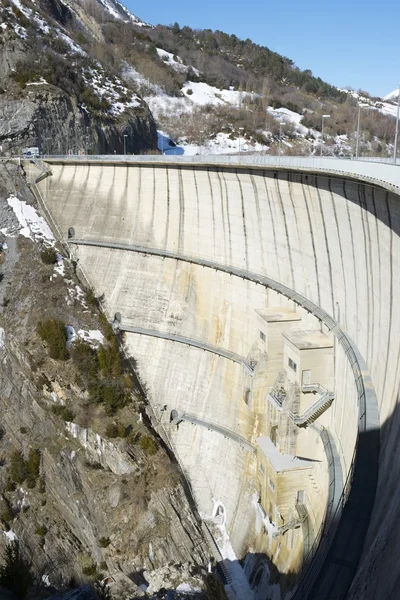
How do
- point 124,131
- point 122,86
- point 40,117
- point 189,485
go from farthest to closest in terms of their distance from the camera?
point 122,86, point 124,131, point 40,117, point 189,485

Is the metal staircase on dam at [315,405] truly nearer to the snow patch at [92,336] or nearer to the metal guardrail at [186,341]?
the metal guardrail at [186,341]

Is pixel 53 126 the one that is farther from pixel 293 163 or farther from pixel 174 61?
pixel 174 61

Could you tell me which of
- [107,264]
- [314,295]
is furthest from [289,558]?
[107,264]

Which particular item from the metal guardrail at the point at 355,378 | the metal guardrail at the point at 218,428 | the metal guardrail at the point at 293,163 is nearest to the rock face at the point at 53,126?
the metal guardrail at the point at 293,163

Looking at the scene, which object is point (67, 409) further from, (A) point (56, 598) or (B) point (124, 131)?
(B) point (124, 131)

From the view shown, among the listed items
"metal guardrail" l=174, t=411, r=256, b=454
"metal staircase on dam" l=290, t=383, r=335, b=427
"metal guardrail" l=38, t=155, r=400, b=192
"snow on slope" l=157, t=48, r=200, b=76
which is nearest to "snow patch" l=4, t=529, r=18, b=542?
"metal guardrail" l=174, t=411, r=256, b=454

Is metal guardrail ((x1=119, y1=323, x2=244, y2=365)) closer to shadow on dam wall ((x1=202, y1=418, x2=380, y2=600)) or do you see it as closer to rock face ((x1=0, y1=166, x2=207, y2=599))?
rock face ((x1=0, y1=166, x2=207, y2=599))

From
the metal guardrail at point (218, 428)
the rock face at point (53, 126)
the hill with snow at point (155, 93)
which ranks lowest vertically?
the metal guardrail at point (218, 428)
